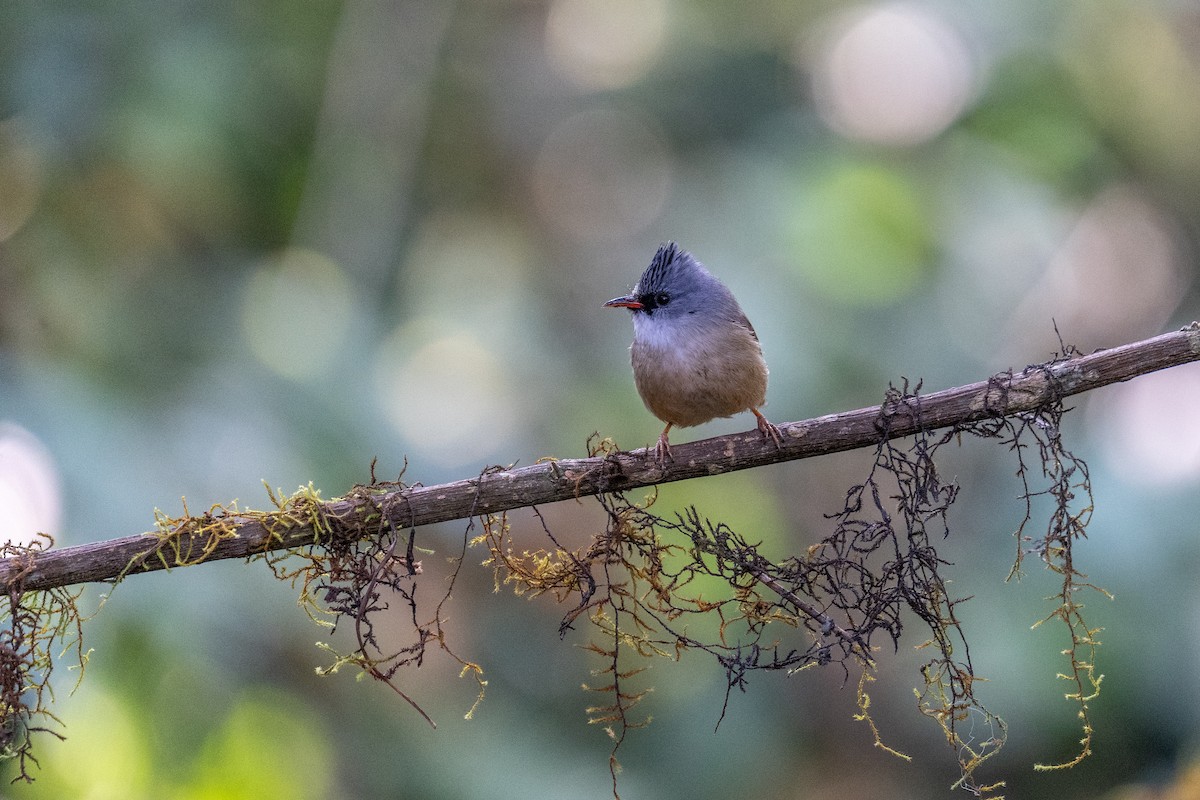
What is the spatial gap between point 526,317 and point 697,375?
3350 millimetres

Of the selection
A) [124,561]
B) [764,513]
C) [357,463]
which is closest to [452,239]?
[357,463]

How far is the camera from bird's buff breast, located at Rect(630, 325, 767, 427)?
429cm

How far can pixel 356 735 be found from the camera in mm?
6289

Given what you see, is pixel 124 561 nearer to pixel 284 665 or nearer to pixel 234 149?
pixel 284 665

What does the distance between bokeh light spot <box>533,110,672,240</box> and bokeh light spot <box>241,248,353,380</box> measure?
8.15 feet

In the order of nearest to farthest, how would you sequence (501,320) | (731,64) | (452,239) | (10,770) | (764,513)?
(10,770) → (764,513) → (501,320) → (452,239) → (731,64)

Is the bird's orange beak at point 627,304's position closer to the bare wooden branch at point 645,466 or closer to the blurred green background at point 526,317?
the bare wooden branch at point 645,466

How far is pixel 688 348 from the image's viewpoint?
4.35m

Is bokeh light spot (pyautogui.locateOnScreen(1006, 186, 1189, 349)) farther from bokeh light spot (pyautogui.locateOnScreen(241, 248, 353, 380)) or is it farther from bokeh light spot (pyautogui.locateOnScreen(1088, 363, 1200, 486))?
bokeh light spot (pyautogui.locateOnScreen(241, 248, 353, 380))

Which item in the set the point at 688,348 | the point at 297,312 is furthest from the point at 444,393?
the point at 688,348

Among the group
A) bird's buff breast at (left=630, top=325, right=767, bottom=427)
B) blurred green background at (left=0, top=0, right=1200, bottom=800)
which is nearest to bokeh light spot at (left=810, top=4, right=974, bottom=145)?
blurred green background at (left=0, top=0, right=1200, bottom=800)

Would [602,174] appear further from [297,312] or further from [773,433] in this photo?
[773,433]

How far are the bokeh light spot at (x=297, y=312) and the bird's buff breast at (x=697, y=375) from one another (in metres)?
2.73

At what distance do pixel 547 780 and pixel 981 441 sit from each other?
352cm
